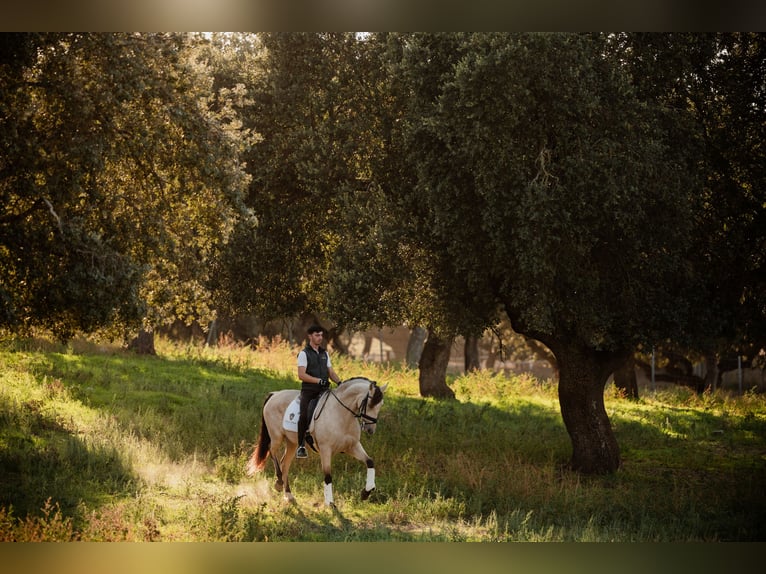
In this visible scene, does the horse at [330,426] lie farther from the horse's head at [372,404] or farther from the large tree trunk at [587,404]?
the large tree trunk at [587,404]

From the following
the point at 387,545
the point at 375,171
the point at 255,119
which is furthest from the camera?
the point at 255,119

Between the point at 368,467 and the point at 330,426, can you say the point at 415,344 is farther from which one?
the point at 368,467

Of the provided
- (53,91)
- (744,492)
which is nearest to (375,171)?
(53,91)

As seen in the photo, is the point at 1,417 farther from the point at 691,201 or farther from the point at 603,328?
the point at 691,201

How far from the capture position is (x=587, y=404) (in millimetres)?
13023

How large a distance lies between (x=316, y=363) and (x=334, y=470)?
2776 millimetres

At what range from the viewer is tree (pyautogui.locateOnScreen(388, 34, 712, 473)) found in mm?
10758

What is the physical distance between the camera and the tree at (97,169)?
31.0 ft

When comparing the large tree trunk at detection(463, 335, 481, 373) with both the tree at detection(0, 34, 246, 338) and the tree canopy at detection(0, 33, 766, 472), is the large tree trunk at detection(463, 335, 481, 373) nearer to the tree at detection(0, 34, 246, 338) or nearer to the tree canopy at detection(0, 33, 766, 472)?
the tree canopy at detection(0, 33, 766, 472)

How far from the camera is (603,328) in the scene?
1148cm

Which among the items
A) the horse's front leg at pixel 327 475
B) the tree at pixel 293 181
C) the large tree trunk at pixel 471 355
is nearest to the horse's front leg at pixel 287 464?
the horse's front leg at pixel 327 475

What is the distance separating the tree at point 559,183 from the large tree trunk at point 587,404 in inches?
39.6

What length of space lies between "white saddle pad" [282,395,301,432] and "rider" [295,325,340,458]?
0.33ft

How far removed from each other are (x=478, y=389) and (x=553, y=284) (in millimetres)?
9352
